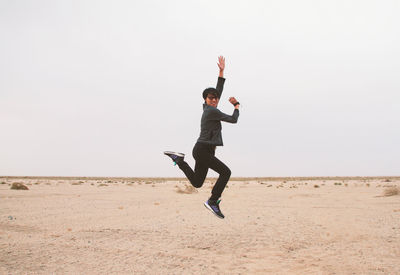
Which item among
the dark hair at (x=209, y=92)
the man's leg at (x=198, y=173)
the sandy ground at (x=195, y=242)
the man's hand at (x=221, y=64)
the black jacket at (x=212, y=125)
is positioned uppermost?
the man's hand at (x=221, y=64)

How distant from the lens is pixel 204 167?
5.32m

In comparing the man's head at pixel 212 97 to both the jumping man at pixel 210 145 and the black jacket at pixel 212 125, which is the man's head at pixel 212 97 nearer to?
the jumping man at pixel 210 145

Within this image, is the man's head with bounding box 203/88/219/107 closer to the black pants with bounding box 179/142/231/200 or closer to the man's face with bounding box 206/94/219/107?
the man's face with bounding box 206/94/219/107

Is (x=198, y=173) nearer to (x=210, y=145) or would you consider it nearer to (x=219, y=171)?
(x=219, y=171)

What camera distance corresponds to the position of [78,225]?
13.2 meters

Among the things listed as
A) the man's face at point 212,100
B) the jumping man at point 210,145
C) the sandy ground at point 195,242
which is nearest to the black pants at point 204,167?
the jumping man at point 210,145

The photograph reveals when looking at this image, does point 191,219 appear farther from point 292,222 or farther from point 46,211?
point 46,211

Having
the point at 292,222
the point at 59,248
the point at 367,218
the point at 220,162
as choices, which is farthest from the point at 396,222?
the point at 59,248

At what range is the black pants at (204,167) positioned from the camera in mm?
5176

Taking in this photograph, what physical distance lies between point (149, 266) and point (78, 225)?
5.93 meters

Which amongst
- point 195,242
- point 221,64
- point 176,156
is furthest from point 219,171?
point 195,242

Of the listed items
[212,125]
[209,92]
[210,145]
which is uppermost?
[209,92]

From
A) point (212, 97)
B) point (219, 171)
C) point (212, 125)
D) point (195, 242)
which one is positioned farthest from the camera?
point (195, 242)

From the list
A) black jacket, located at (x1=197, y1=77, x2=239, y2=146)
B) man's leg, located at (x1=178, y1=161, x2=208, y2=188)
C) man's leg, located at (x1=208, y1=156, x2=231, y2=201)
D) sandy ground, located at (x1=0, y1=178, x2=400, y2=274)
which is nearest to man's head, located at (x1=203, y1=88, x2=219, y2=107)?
black jacket, located at (x1=197, y1=77, x2=239, y2=146)
